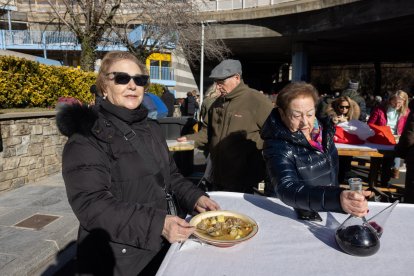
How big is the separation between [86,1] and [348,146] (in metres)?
9.89

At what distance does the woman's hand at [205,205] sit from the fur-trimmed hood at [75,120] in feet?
2.69

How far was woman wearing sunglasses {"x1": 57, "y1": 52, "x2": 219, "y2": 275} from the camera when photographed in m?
1.56

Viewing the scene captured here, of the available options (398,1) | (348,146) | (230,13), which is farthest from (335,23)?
(348,146)

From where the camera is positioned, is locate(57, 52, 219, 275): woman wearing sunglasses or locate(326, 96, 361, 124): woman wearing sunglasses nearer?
locate(57, 52, 219, 275): woman wearing sunglasses

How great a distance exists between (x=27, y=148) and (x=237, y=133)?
4.51 m

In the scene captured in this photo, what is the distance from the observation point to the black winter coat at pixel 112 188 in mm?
1556

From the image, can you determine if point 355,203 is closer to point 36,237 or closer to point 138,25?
point 36,237

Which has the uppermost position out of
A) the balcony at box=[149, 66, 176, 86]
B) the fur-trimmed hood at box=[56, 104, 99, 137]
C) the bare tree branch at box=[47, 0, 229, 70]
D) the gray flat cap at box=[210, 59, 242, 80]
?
the bare tree branch at box=[47, 0, 229, 70]

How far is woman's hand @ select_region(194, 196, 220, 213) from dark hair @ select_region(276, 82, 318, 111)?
0.79 metres

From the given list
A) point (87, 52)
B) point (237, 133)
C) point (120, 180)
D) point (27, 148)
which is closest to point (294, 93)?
point (120, 180)

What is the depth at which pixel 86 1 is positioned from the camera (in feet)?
36.4

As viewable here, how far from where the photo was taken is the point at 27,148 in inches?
245

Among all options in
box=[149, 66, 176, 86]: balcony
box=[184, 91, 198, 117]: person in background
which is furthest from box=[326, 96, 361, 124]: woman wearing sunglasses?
box=[149, 66, 176, 86]: balcony

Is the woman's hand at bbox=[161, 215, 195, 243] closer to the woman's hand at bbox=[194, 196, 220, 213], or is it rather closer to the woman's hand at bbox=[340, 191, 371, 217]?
the woman's hand at bbox=[194, 196, 220, 213]
